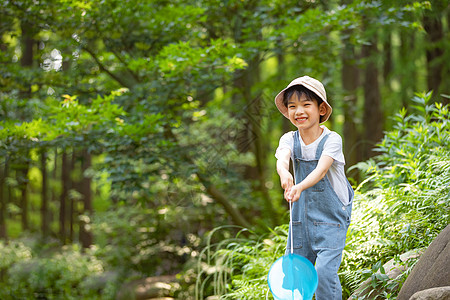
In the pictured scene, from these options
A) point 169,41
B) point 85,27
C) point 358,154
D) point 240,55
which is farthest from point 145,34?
point 358,154

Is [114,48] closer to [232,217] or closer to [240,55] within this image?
[240,55]

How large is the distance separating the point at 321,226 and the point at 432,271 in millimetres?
687

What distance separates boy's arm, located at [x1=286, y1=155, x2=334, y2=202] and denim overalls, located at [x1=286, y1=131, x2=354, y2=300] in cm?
10

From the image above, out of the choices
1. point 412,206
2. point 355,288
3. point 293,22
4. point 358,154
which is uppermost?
point 293,22

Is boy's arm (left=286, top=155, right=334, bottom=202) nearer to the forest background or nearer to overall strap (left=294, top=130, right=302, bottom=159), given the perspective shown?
overall strap (left=294, top=130, right=302, bottom=159)

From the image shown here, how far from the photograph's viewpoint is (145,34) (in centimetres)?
552

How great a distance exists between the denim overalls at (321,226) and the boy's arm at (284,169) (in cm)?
9

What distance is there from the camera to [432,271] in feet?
7.89

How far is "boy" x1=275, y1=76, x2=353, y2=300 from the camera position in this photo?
7.43 feet

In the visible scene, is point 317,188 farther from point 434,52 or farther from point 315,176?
point 434,52

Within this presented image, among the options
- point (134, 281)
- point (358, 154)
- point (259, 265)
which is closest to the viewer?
point (259, 265)

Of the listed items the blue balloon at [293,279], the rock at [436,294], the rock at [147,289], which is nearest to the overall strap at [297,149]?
the blue balloon at [293,279]

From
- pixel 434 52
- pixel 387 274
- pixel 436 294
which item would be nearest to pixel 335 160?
pixel 436 294

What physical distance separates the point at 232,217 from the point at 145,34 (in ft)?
8.69
